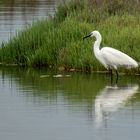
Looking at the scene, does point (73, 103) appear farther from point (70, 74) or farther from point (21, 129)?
point (70, 74)

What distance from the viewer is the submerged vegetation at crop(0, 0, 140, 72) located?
20.3 m

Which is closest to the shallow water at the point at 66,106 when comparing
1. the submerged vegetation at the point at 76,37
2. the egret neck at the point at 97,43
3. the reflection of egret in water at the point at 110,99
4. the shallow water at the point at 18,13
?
the reflection of egret in water at the point at 110,99

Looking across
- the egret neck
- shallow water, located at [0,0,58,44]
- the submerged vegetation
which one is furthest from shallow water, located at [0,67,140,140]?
shallow water, located at [0,0,58,44]

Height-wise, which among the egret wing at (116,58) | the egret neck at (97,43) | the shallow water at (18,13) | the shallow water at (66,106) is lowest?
the shallow water at (66,106)

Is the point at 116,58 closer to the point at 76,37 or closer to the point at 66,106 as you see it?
the point at 76,37

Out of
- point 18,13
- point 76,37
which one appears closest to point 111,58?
point 76,37

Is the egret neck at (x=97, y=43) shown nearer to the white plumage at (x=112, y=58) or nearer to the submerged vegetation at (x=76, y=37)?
the white plumage at (x=112, y=58)

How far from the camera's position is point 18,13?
36938mm

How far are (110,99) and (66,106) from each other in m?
1.18

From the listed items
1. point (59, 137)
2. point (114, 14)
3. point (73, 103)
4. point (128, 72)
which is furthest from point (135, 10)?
point (59, 137)

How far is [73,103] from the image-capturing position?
1566 cm

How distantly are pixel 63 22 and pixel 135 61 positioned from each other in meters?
3.55

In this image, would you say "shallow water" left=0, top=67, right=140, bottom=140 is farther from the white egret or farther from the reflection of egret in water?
the white egret

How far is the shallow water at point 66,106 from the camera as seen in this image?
12789mm
